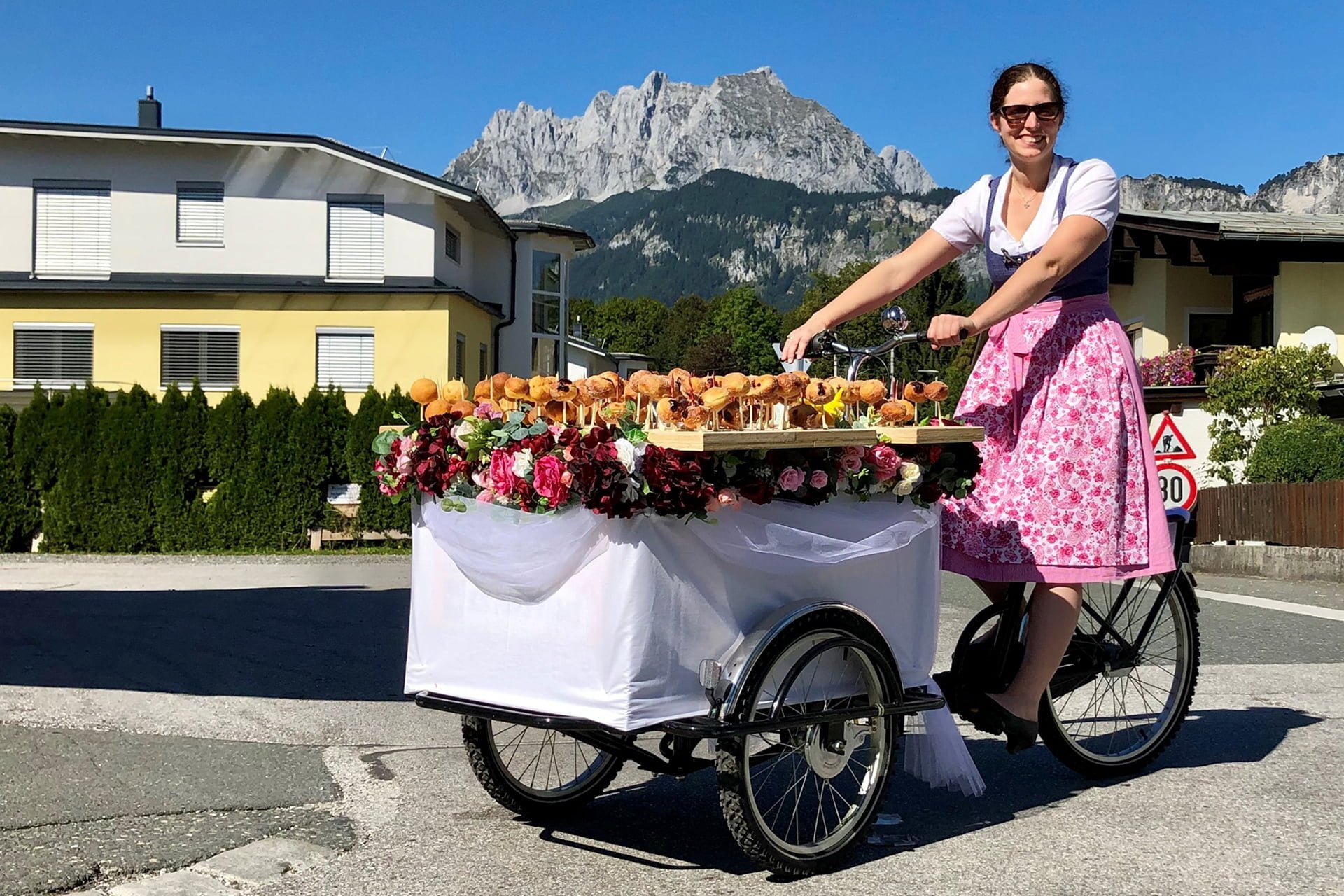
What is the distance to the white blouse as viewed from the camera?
4.82 meters

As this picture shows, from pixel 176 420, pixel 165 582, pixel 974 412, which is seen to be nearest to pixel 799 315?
pixel 176 420

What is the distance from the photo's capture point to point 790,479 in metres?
4.11

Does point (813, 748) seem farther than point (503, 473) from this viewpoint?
Yes

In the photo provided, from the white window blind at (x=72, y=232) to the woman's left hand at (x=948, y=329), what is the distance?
29.4 metres

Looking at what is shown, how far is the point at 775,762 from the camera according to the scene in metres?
Answer: 4.34

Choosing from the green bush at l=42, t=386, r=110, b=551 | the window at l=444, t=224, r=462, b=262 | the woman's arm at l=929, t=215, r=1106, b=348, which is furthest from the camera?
the window at l=444, t=224, r=462, b=262

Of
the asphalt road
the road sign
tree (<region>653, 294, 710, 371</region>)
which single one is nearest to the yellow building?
the road sign

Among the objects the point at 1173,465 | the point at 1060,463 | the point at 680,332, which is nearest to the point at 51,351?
the point at 1173,465

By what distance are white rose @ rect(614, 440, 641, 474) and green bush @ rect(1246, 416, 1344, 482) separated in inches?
713

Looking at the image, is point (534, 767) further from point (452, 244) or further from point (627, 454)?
point (452, 244)

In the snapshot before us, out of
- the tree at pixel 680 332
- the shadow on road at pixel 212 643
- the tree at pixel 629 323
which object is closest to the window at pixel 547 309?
the shadow on road at pixel 212 643

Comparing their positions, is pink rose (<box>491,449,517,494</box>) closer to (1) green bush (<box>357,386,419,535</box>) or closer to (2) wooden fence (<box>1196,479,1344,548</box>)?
(2) wooden fence (<box>1196,479,1344,548</box>)

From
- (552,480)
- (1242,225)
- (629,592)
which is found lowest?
(629,592)

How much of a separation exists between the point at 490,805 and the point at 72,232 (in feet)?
95.4
